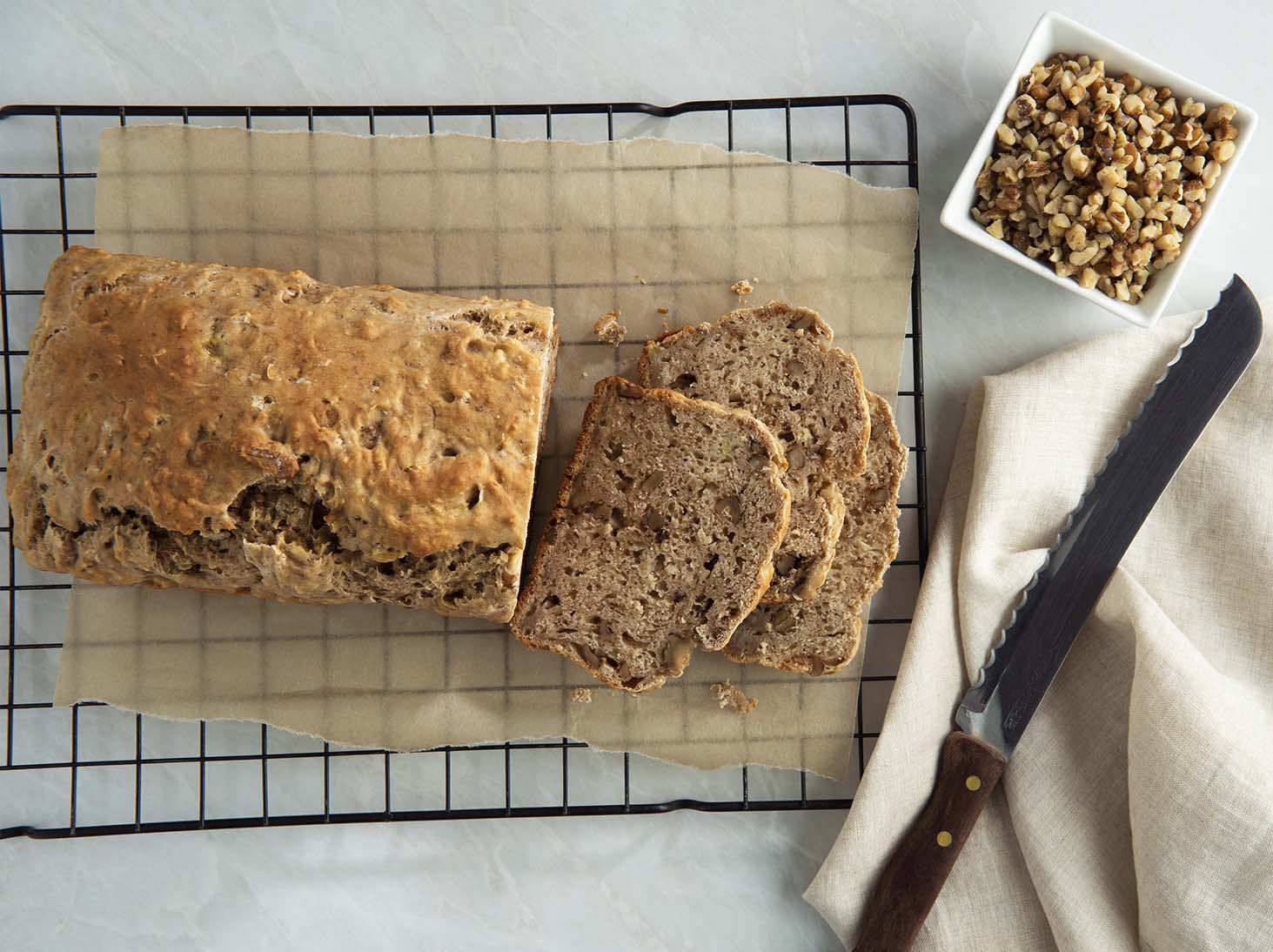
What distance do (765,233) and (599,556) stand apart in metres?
1.03

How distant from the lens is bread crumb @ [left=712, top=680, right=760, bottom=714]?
106 inches

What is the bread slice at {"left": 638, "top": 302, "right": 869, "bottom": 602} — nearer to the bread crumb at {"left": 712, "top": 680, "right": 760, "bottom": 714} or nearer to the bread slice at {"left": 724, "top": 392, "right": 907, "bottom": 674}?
the bread slice at {"left": 724, "top": 392, "right": 907, "bottom": 674}

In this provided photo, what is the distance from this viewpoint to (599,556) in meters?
2.52

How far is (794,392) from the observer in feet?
8.40

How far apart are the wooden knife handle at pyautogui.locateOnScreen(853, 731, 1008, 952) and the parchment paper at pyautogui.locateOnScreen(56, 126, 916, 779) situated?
29 cm

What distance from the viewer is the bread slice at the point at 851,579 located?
260 centimetres

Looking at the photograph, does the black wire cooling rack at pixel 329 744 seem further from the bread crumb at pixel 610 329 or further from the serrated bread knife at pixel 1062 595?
the bread crumb at pixel 610 329

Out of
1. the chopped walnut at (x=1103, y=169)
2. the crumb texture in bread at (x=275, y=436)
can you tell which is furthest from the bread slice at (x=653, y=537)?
→ the chopped walnut at (x=1103, y=169)

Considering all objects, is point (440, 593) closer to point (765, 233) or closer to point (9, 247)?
point (765, 233)

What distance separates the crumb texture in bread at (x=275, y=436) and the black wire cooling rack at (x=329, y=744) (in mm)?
642

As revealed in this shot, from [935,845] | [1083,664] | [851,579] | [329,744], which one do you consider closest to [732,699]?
[851,579]

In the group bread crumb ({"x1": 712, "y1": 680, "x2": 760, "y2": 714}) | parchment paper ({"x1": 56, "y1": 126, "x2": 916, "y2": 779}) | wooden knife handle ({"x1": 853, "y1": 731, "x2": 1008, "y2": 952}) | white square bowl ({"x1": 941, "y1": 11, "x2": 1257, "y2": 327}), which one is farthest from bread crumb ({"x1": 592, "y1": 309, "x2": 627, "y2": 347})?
wooden knife handle ({"x1": 853, "y1": 731, "x2": 1008, "y2": 952})

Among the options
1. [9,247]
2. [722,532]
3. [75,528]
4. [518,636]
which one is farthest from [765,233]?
[9,247]

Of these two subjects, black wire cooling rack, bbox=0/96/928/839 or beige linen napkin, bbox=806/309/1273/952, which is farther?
black wire cooling rack, bbox=0/96/928/839
